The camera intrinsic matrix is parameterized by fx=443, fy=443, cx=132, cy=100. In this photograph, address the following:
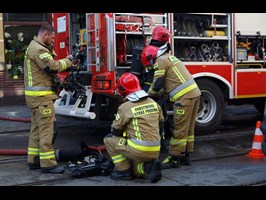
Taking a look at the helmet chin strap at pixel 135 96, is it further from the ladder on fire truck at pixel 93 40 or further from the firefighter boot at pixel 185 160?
the ladder on fire truck at pixel 93 40

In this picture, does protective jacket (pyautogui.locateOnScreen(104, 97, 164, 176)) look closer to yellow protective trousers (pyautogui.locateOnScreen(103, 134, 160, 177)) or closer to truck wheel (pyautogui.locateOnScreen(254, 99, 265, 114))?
yellow protective trousers (pyautogui.locateOnScreen(103, 134, 160, 177))

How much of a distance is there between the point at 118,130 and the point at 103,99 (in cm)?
231

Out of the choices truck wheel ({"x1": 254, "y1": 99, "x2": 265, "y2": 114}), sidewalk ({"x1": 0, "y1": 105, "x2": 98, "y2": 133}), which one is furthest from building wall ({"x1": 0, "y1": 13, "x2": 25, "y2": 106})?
truck wheel ({"x1": 254, "y1": 99, "x2": 265, "y2": 114})

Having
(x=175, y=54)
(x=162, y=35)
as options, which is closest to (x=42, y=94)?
(x=162, y=35)

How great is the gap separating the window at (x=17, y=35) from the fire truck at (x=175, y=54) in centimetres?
443

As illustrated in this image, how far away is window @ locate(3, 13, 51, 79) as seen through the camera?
41.8ft

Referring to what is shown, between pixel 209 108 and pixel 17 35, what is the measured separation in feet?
23.1

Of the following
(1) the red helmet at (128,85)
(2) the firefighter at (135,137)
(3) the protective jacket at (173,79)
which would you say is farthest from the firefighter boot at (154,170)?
(3) the protective jacket at (173,79)

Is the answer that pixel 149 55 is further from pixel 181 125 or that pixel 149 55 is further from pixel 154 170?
pixel 154 170

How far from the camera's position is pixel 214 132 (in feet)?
27.6
